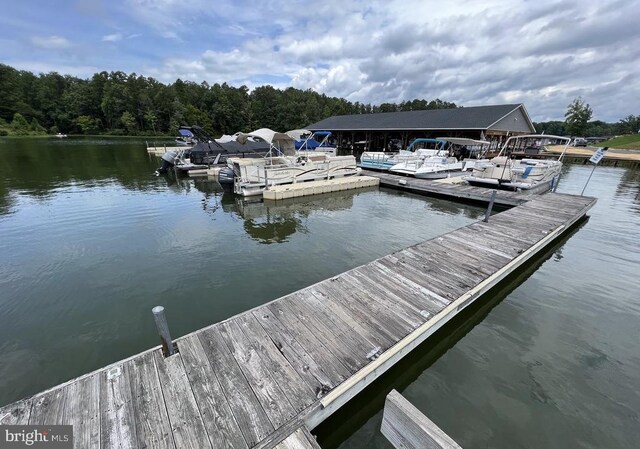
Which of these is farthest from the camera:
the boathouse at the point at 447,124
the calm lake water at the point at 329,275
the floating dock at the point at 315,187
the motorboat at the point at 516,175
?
the boathouse at the point at 447,124

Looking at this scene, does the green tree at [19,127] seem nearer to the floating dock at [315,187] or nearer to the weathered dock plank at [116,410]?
the floating dock at [315,187]

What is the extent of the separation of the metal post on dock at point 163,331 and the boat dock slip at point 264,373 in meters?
0.09

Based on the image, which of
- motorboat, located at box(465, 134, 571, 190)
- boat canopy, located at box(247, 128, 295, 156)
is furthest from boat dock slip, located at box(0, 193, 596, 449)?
boat canopy, located at box(247, 128, 295, 156)

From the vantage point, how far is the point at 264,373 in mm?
2775

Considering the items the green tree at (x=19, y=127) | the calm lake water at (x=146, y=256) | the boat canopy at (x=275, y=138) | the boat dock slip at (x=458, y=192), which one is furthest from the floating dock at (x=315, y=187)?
the green tree at (x=19, y=127)

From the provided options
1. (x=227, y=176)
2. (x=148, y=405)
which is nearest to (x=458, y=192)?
(x=227, y=176)

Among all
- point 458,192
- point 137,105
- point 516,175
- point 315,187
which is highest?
point 137,105

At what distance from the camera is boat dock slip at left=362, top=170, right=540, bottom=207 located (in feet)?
36.3

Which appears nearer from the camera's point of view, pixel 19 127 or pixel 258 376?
pixel 258 376

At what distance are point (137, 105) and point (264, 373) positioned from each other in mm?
67713

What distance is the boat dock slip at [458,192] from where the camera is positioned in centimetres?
1108

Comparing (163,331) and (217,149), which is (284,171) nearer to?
(217,149)

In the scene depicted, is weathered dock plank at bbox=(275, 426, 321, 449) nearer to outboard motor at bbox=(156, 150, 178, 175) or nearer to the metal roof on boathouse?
outboard motor at bbox=(156, 150, 178, 175)

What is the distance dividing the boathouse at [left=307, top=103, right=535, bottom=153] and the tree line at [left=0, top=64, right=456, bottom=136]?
99.1 ft
